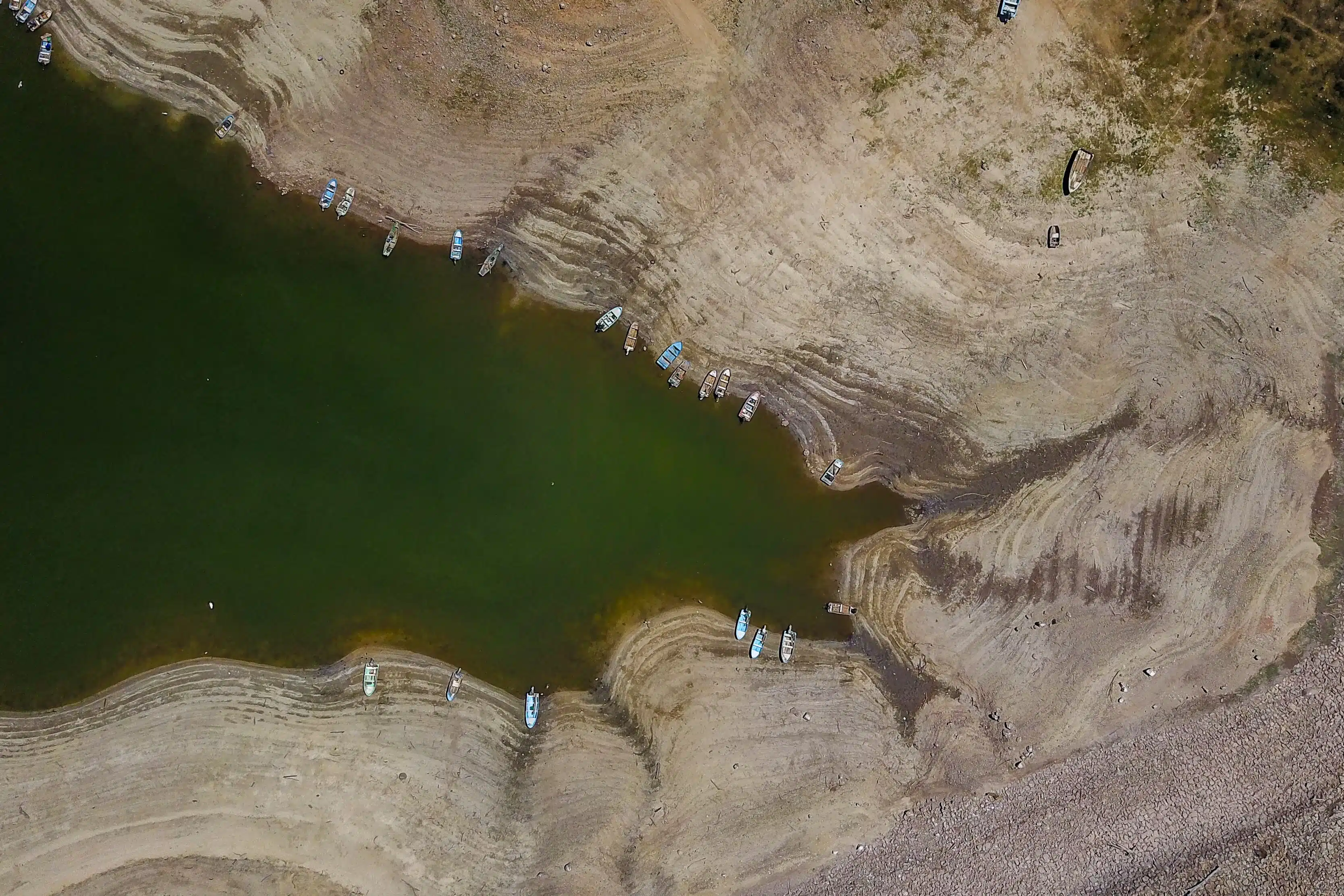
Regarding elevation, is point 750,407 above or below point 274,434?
below

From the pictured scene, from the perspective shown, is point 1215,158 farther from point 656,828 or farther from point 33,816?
point 33,816

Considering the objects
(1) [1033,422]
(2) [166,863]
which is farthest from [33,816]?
(1) [1033,422]

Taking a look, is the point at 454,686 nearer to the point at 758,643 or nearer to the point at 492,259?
the point at 758,643

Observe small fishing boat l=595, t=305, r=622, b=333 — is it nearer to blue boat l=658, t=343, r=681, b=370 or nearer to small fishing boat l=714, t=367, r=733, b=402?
blue boat l=658, t=343, r=681, b=370

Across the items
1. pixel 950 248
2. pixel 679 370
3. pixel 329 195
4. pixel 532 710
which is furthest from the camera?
pixel 532 710

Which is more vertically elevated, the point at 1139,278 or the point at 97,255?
the point at 97,255

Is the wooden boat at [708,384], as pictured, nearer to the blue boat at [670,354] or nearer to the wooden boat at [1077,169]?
the blue boat at [670,354]

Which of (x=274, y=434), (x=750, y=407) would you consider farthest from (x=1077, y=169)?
(x=274, y=434)
